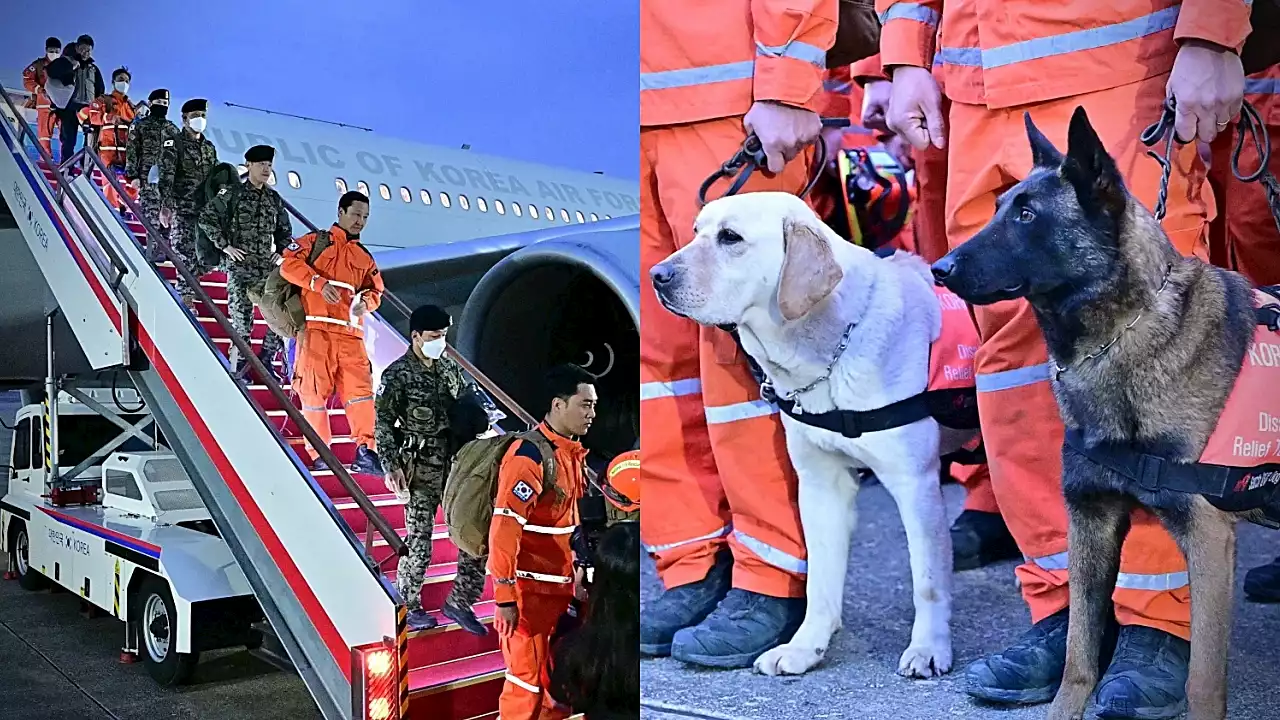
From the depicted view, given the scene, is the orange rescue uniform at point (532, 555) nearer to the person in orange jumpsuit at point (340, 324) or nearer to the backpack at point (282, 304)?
the person in orange jumpsuit at point (340, 324)

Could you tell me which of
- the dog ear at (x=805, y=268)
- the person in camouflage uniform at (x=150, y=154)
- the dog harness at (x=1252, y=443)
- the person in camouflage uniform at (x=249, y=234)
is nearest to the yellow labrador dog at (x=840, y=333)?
the dog ear at (x=805, y=268)

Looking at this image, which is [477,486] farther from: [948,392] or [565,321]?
[948,392]

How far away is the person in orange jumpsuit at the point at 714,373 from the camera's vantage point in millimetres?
2135

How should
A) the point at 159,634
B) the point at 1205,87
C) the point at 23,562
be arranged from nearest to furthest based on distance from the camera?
the point at 1205,87 < the point at 159,634 < the point at 23,562

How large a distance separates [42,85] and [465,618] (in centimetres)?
191

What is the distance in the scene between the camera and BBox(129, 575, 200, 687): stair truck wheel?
313cm

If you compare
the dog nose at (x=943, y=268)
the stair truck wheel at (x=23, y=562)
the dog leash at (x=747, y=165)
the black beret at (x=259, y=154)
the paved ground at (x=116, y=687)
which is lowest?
the paved ground at (x=116, y=687)

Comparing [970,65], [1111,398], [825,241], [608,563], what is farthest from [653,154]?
[1111,398]

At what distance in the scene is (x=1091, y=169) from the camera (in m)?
1.84

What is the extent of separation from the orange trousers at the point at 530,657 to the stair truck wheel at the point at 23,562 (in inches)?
94.8

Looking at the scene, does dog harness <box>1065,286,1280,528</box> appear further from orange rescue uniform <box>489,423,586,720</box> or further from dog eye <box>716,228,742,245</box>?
orange rescue uniform <box>489,423,586,720</box>

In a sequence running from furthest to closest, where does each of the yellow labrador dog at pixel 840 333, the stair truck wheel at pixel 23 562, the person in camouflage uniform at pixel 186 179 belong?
the stair truck wheel at pixel 23 562
the person in camouflage uniform at pixel 186 179
the yellow labrador dog at pixel 840 333

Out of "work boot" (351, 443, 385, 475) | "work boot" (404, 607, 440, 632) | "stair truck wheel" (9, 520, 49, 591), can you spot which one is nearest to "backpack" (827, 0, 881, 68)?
"work boot" (351, 443, 385, 475)

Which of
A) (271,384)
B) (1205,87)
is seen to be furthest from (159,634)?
(1205,87)
